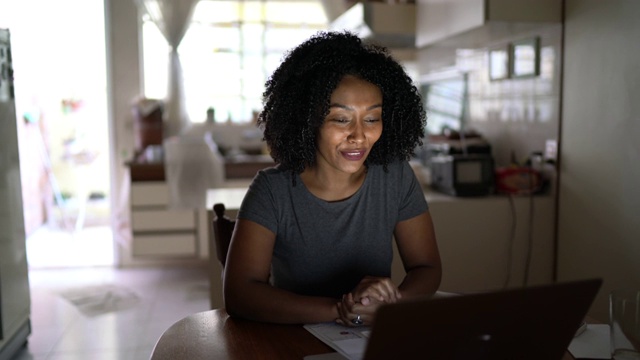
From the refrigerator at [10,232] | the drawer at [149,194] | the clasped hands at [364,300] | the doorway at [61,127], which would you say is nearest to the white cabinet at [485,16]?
the clasped hands at [364,300]

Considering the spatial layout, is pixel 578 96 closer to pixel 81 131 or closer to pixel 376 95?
pixel 376 95

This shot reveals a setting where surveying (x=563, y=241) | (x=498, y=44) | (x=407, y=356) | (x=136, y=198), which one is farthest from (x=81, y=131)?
(x=407, y=356)

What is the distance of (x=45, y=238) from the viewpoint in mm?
5863

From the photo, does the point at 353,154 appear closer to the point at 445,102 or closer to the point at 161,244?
the point at 445,102

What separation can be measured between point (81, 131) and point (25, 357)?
440 cm

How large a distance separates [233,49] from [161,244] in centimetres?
183

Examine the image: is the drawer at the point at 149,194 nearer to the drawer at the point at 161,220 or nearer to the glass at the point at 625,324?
the drawer at the point at 161,220

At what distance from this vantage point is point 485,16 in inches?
93.6

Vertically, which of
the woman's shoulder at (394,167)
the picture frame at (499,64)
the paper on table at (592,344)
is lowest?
the paper on table at (592,344)

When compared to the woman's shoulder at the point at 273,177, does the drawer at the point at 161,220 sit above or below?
below

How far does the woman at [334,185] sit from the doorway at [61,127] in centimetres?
415

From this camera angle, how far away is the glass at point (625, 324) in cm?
96

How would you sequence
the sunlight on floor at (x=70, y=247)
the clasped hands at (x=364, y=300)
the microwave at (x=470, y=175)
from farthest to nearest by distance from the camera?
1. the sunlight on floor at (x=70, y=247)
2. the microwave at (x=470, y=175)
3. the clasped hands at (x=364, y=300)

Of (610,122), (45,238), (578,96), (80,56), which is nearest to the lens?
(610,122)
